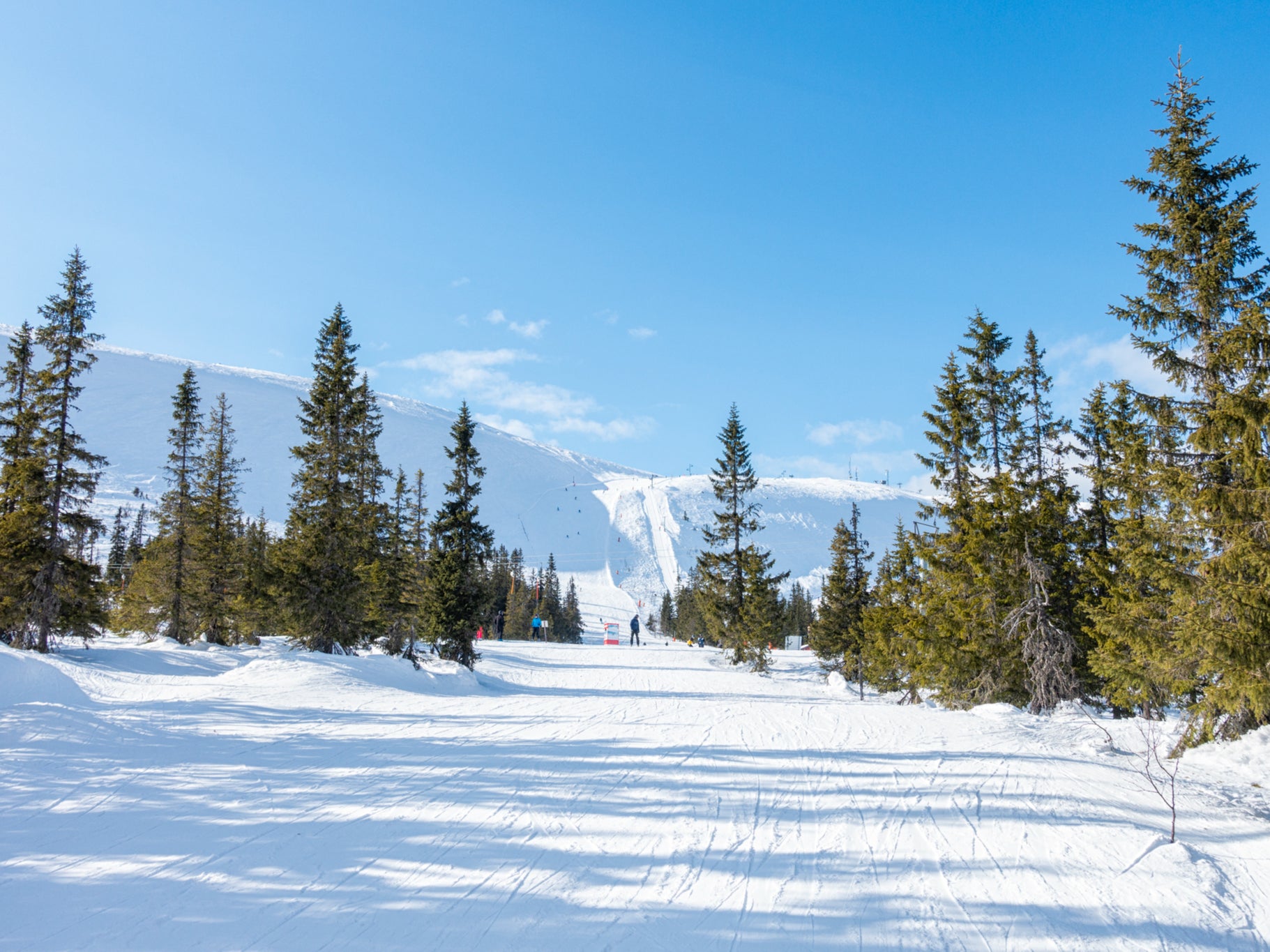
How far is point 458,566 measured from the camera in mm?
25125

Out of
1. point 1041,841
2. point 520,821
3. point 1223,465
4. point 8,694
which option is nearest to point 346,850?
point 520,821

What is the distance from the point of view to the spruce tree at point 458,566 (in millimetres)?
24406

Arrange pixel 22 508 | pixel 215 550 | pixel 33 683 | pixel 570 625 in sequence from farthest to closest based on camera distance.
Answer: pixel 570 625 → pixel 215 550 → pixel 22 508 → pixel 33 683

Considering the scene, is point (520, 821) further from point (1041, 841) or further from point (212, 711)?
point (212, 711)

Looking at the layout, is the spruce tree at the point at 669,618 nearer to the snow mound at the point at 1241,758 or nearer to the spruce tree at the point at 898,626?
the spruce tree at the point at 898,626

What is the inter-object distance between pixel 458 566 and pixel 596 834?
1996 centimetres

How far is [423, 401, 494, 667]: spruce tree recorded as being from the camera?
2441 cm

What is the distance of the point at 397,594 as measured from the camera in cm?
2719

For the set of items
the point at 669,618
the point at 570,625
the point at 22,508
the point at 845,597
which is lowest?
the point at 669,618

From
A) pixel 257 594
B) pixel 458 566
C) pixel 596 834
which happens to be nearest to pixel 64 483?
pixel 257 594

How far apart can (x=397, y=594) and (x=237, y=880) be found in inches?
918

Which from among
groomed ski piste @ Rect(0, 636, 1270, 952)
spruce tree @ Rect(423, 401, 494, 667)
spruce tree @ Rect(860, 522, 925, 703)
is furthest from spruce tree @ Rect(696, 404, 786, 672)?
groomed ski piste @ Rect(0, 636, 1270, 952)

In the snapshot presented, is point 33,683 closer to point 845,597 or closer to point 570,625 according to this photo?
point 845,597

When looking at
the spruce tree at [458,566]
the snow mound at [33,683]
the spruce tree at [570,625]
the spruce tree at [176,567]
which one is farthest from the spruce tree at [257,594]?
the spruce tree at [570,625]
